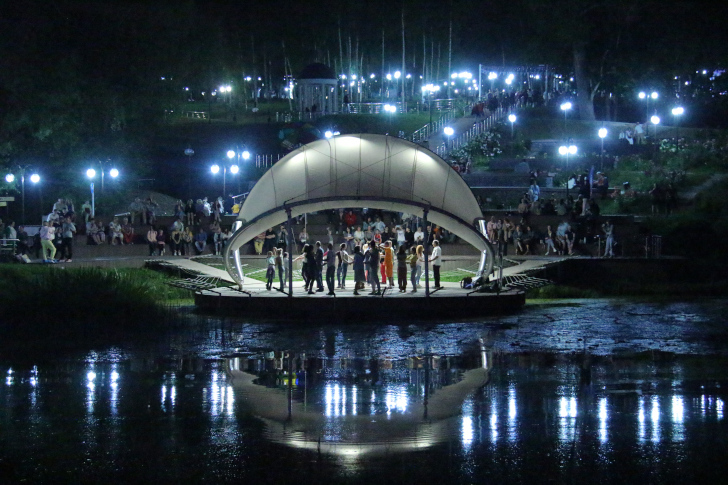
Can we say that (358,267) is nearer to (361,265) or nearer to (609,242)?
(361,265)

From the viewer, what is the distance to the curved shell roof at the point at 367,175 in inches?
984

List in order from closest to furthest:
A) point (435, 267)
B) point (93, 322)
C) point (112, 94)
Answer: point (93, 322)
point (435, 267)
point (112, 94)

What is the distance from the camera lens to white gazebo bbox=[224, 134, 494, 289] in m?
24.9

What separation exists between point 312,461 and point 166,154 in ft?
174

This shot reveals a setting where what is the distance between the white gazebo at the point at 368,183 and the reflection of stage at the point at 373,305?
1.95 meters

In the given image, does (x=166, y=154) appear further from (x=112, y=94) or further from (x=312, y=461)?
(x=312, y=461)

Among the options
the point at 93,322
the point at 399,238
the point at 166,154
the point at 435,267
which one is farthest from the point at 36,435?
the point at 166,154

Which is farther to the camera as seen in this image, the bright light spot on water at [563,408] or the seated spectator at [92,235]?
the seated spectator at [92,235]

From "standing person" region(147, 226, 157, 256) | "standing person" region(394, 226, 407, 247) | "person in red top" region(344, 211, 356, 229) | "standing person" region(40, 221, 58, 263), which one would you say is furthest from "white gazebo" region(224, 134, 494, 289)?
"person in red top" region(344, 211, 356, 229)

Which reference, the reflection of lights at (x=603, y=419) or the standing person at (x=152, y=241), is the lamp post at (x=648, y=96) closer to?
the standing person at (x=152, y=241)

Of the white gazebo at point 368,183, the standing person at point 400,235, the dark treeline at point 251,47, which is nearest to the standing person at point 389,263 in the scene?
the white gazebo at point 368,183

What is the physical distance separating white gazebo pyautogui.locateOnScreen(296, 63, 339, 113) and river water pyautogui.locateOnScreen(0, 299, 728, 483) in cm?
4859

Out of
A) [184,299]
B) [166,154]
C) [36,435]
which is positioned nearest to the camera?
[36,435]

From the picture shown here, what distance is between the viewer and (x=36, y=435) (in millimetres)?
11812
